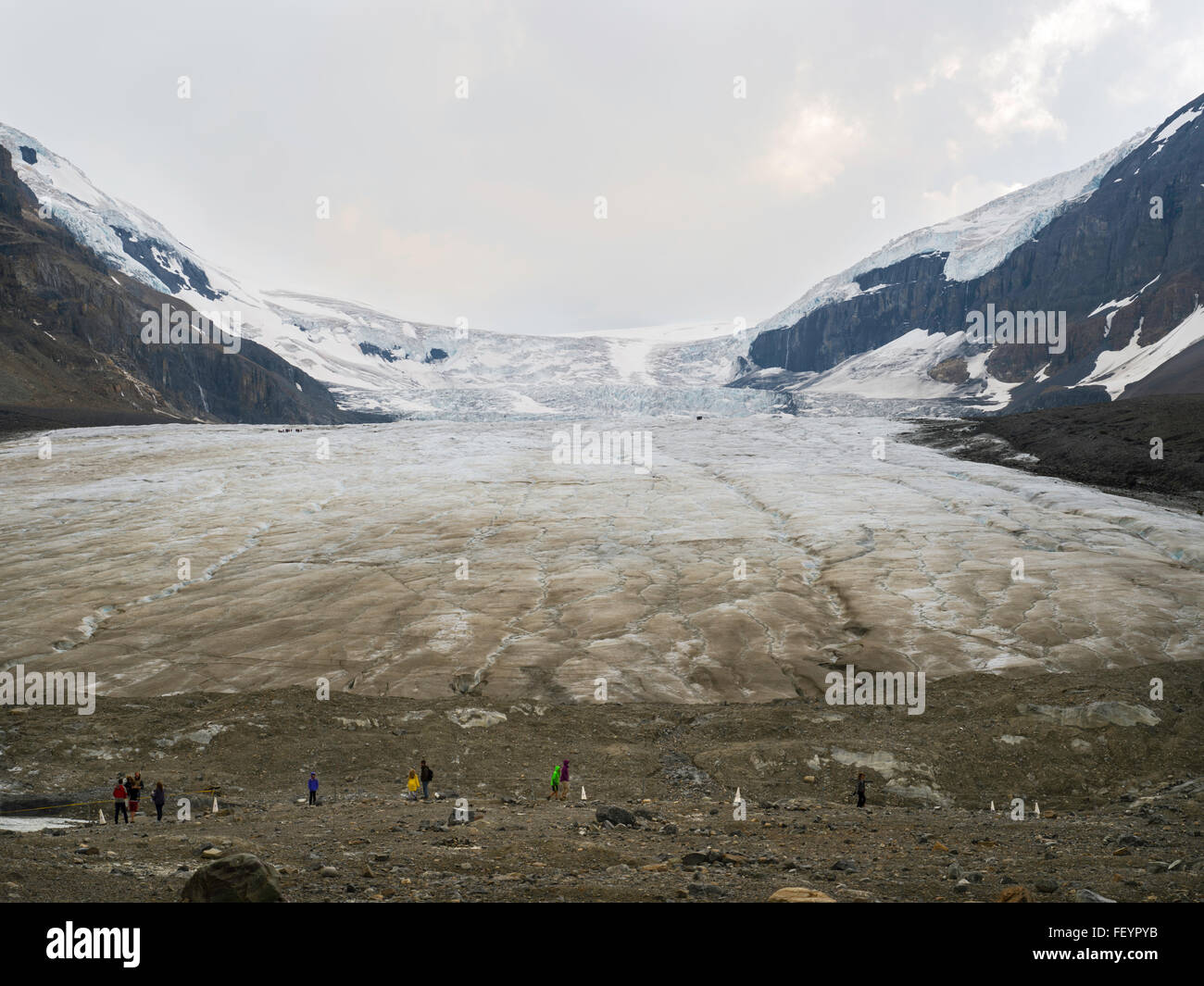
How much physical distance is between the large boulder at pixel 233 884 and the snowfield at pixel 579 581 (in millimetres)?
13339

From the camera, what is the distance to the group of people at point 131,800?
14.7m

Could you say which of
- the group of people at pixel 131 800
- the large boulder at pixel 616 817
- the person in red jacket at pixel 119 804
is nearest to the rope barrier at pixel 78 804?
the group of people at pixel 131 800

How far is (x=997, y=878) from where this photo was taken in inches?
383

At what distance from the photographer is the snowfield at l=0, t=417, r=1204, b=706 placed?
22.5 metres

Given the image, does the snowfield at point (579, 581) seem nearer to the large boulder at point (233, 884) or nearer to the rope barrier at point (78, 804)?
the rope barrier at point (78, 804)

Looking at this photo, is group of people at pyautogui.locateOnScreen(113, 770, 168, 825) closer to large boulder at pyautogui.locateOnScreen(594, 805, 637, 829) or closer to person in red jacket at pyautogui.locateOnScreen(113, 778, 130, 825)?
person in red jacket at pyautogui.locateOnScreen(113, 778, 130, 825)

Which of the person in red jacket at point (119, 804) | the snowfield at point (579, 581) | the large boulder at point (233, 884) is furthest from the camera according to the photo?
the snowfield at point (579, 581)

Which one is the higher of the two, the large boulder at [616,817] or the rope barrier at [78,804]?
the large boulder at [616,817]

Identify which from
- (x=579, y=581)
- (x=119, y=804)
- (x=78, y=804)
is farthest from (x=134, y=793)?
(x=579, y=581)

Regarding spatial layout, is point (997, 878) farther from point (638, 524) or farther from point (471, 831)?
point (638, 524)

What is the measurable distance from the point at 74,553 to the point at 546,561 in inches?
728

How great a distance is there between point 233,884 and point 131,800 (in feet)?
29.6
